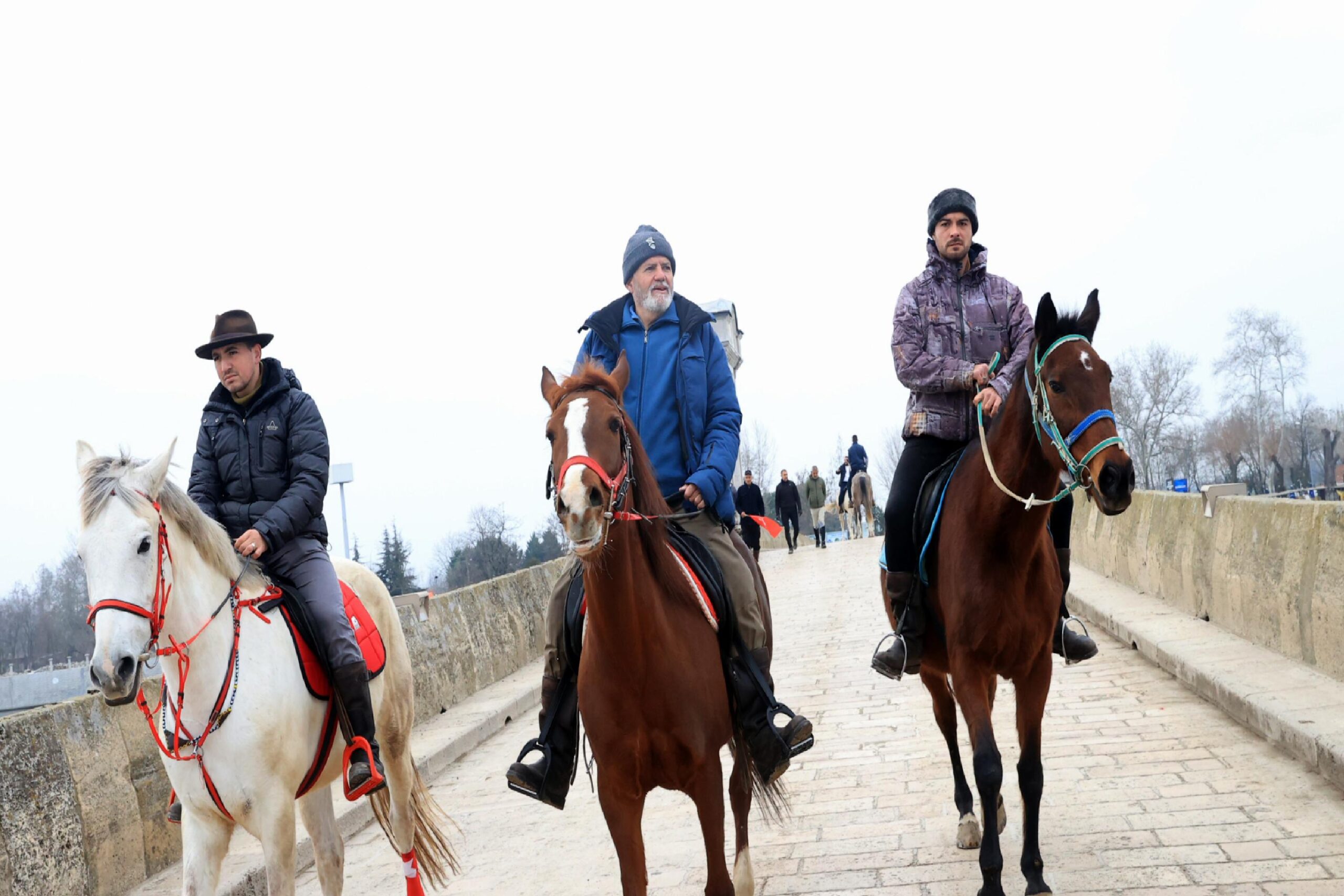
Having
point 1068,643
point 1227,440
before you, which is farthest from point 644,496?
point 1227,440

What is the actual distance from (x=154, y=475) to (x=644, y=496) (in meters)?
2.06

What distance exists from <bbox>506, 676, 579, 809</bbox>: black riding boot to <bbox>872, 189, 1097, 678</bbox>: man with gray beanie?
207 centimetres

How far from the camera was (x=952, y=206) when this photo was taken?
629cm

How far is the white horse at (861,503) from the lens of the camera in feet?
115

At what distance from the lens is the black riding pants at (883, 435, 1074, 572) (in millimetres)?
6145

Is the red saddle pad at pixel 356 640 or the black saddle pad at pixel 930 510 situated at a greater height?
the black saddle pad at pixel 930 510

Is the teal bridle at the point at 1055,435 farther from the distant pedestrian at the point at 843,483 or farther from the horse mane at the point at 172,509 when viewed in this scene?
the distant pedestrian at the point at 843,483

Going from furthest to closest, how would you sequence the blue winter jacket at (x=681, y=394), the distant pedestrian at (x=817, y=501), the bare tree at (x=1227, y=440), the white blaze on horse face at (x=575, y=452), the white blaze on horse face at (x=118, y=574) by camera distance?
the bare tree at (x=1227, y=440), the distant pedestrian at (x=817, y=501), the blue winter jacket at (x=681, y=394), the white blaze on horse face at (x=118, y=574), the white blaze on horse face at (x=575, y=452)

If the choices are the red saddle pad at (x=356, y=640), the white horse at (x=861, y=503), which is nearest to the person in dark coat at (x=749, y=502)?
the white horse at (x=861, y=503)

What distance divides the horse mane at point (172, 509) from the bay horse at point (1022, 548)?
3.49 m

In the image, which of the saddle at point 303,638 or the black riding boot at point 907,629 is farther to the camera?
the black riding boot at point 907,629

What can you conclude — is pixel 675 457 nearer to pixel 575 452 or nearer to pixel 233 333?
pixel 575 452

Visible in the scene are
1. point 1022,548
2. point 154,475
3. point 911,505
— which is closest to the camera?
point 154,475

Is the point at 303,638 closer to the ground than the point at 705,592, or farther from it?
closer to the ground
